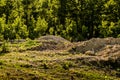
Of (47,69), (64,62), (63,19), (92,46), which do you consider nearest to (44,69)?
(47,69)

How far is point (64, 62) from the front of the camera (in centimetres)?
2409

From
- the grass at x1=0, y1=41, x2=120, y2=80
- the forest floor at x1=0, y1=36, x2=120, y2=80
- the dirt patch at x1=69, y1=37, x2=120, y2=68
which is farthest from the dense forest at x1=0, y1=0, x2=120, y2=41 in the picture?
the grass at x1=0, y1=41, x2=120, y2=80

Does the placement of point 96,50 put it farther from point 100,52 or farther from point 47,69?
point 47,69

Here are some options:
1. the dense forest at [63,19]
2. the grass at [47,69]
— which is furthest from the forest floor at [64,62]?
the dense forest at [63,19]

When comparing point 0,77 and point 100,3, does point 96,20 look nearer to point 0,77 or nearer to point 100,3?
point 100,3

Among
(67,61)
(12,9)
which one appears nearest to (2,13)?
(12,9)

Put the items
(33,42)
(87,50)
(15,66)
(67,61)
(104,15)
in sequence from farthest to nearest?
(104,15)
(33,42)
(87,50)
(67,61)
(15,66)

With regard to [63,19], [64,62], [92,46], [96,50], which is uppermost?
[64,62]

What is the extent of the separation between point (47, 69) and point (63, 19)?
4318 centimetres

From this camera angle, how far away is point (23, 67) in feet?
71.2

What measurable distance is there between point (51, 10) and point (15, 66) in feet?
142

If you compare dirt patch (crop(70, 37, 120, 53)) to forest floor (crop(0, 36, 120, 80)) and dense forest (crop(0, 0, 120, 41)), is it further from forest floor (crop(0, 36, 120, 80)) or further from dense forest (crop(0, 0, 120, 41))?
dense forest (crop(0, 0, 120, 41))

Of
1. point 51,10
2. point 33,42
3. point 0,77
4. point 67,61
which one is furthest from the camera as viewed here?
point 51,10

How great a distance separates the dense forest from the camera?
5959 cm
